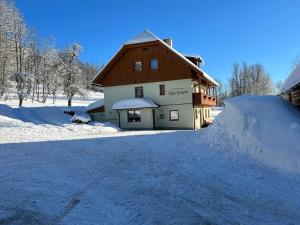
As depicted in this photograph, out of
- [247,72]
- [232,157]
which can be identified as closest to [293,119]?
[232,157]

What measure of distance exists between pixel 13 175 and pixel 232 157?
775 centimetres

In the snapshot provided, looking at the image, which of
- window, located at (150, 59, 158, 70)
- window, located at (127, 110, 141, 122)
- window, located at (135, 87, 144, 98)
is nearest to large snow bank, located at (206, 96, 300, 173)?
window, located at (127, 110, 141, 122)

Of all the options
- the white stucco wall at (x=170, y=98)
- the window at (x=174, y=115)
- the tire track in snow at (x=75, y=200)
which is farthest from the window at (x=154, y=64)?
the tire track in snow at (x=75, y=200)

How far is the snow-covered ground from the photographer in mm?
7047

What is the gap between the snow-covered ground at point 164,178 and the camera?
705 cm

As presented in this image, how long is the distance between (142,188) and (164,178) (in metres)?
1.25

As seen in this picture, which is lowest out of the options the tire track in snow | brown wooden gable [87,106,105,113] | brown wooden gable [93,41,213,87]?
the tire track in snow

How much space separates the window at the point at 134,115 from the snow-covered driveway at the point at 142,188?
17.8 m

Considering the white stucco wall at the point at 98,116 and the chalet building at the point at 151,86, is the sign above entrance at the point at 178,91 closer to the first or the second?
the chalet building at the point at 151,86

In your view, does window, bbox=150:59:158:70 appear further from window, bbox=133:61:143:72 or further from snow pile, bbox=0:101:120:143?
snow pile, bbox=0:101:120:143

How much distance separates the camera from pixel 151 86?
33281 mm

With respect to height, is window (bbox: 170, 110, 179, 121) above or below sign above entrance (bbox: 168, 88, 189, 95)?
below

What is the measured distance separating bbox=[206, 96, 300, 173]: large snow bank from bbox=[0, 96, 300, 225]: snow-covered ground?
50 millimetres

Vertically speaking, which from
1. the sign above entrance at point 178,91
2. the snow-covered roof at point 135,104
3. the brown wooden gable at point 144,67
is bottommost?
the snow-covered roof at point 135,104
